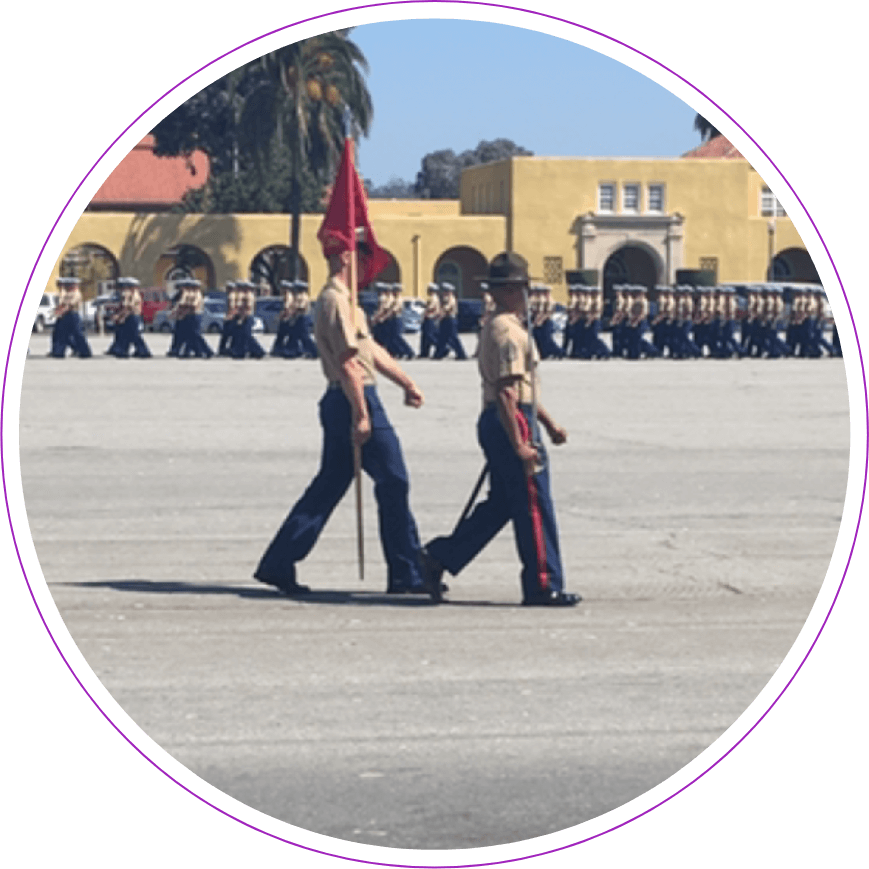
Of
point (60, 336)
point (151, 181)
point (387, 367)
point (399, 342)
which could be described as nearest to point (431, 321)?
point (399, 342)

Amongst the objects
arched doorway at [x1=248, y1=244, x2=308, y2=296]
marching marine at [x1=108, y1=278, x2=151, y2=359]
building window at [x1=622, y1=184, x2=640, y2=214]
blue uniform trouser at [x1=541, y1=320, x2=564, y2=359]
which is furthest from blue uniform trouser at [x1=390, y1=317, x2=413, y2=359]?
building window at [x1=622, y1=184, x2=640, y2=214]

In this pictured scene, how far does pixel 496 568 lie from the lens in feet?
37.3

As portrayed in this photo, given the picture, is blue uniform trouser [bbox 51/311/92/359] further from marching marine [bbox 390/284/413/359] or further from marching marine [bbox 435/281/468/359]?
marching marine [bbox 435/281/468/359]

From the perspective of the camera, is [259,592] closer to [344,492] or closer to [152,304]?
[344,492]

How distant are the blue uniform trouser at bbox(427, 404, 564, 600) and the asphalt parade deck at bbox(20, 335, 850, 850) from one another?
215 mm

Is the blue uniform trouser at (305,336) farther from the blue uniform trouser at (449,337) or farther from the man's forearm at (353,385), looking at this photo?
the man's forearm at (353,385)

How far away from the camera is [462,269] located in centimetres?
7719

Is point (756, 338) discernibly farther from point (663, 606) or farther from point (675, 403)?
point (663, 606)

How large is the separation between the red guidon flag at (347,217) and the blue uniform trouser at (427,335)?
32123 mm

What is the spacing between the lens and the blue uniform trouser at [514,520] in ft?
32.2

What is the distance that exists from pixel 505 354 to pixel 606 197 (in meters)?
68.3

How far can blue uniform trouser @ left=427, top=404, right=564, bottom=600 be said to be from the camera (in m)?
9.83

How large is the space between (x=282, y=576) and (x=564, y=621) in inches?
58.0

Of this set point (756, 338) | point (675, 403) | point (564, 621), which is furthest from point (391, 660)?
point (756, 338)
